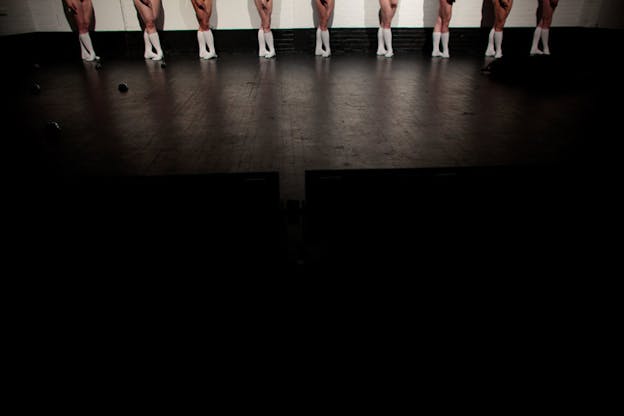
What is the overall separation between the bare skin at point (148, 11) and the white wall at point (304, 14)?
1.61 ft

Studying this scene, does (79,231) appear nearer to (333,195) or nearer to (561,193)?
(333,195)

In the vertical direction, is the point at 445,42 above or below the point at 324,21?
below

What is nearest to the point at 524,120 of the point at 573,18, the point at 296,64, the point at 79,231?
the point at 79,231

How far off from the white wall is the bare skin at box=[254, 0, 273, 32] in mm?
466

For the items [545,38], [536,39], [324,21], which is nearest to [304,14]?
[324,21]

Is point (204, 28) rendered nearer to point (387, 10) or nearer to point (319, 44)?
point (319, 44)

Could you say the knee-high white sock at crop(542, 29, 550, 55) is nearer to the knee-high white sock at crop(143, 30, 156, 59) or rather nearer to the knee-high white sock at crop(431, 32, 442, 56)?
the knee-high white sock at crop(431, 32, 442, 56)

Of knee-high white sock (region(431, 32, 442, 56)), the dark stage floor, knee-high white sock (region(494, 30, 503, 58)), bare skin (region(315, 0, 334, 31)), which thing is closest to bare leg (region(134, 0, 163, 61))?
the dark stage floor

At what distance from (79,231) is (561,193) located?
1.25 metres

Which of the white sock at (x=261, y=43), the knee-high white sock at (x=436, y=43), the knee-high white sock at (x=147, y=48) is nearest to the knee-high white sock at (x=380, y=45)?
the knee-high white sock at (x=436, y=43)

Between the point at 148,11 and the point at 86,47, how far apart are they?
1.03 metres

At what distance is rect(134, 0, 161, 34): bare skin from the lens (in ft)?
17.1

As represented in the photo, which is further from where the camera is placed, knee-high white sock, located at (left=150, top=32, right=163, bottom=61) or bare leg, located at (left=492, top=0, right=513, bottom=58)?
knee-high white sock, located at (left=150, top=32, right=163, bottom=61)

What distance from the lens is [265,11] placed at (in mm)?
5418
